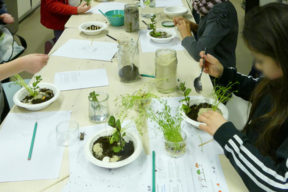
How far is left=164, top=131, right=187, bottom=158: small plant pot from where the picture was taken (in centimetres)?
91

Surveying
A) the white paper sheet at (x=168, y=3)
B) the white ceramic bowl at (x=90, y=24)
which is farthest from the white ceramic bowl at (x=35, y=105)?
the white paper sheet at (x=168, y=3)

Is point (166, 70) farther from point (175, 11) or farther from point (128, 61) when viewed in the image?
point (175, 11)

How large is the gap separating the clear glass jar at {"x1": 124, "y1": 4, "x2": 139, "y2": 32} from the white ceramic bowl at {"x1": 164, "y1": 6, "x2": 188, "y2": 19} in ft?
1.36

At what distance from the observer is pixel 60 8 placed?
2.22 m

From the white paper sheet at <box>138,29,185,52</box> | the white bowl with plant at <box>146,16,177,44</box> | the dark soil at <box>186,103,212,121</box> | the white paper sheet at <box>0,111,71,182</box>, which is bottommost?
the white paper sheet at <box>0,111,71,182</box>

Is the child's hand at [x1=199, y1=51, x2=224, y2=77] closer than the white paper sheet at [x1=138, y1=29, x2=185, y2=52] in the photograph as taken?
Yes

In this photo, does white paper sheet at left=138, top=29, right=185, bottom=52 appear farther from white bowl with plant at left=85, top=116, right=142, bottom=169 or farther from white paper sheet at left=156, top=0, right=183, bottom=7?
white bowl with plant at left=85, top=116, right=142, bottom=169

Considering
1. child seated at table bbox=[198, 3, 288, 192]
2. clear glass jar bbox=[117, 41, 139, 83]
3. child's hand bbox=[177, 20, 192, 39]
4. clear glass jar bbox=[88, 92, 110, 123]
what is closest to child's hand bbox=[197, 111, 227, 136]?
child seated at table bbox=[198, 3, 288, 192]

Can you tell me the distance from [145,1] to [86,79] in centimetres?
113

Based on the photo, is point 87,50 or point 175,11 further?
point 175,11

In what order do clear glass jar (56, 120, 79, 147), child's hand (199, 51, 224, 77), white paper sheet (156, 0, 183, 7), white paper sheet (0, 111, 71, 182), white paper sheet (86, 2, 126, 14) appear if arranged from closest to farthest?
white paper sheet (0, 111, 71, 182) < clear glass jar (56, 120, 79, 147) < child's hand (199, 51, 224, 77) < white paper sheet (86, 2, 126, 14) < white paper sheet (156, 0, 183, 7)

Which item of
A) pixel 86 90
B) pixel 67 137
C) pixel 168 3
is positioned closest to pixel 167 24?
pixel 168 3

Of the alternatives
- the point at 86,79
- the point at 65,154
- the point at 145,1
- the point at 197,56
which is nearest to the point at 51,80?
the point at 86,79

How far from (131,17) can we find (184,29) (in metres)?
0.40
